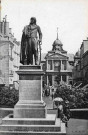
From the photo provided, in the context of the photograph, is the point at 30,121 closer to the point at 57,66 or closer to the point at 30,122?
the point at 30,122

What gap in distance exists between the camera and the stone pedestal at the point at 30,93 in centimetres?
1273

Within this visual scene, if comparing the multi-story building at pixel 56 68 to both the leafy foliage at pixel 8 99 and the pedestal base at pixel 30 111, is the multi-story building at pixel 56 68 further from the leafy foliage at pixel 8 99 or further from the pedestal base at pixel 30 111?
the pedestal base at pixel 30 111

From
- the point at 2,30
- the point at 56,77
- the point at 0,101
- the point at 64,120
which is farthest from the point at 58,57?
the point at 64,120

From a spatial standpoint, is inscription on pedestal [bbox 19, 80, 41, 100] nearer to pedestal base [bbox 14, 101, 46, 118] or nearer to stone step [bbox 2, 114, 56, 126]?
pedestal base [bbox 14, 101, 46, 118]

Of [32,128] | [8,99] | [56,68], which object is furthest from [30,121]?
[56,68]

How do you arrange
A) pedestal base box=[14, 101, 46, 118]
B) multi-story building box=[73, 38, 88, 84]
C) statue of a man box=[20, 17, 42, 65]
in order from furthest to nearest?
multi-story building box=[73, 38, 88, 84], statue of a man box=[20, 17, 42, 65], pedestal base box=[14, 101, 46, 118]

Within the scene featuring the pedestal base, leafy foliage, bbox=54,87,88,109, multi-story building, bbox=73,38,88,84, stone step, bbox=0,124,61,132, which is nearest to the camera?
stone step, bbox=0,124,61,132

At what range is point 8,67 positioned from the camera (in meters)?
49.3

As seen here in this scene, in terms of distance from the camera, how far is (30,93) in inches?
512

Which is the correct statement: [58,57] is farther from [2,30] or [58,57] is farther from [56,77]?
[2,30]

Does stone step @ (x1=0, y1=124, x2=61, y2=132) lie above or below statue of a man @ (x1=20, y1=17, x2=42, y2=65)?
below

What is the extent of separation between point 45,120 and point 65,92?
12914 mm

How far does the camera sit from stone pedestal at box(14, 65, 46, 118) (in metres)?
12.7

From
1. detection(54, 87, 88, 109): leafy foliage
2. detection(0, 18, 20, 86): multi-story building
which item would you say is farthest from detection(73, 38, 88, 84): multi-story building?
detection(54, 87, 88, 109): leafy foliage
